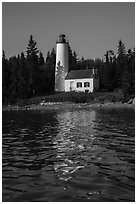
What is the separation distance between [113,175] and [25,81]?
60.0 metres

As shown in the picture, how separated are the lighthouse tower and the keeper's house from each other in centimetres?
200

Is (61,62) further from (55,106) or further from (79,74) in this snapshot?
(55,106)

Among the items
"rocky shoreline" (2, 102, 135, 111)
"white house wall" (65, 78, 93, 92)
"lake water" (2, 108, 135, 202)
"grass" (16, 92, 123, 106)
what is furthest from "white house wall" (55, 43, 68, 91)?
"lake water" (2, 108, 135, 202)

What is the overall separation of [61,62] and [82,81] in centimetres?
788

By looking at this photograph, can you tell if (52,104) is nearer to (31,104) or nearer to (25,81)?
(31,104)

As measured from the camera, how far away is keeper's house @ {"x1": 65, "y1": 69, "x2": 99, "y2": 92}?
69500 millimetres

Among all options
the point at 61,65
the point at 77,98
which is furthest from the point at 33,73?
the point at 77,98

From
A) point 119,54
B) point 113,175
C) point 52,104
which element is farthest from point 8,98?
point 113,175

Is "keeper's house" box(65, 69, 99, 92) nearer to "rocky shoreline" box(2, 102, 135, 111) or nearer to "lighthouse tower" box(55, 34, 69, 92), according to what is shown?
"lighthouse tower" box(55, 34, 69, 92)

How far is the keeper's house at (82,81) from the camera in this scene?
69.5 m

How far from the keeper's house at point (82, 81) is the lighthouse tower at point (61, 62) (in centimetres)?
200

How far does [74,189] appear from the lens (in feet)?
24.0

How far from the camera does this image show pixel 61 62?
72.7 metres

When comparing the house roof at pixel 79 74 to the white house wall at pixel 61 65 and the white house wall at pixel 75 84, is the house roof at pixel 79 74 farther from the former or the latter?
the white house wall at pixel 61 65
